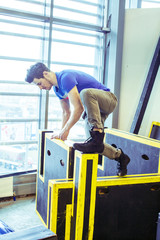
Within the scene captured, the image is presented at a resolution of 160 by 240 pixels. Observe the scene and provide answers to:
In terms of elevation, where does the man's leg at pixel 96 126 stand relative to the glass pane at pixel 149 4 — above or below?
below

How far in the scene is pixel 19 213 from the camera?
3713 mm

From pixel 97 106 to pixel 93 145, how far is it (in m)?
0.39

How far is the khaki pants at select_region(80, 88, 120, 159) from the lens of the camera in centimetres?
253

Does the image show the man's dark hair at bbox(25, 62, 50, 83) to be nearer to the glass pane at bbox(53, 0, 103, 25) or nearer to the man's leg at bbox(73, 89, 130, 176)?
the man's leg at bbox(73, 89, 130, 176)

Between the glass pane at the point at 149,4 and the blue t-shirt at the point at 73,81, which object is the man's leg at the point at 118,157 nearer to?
the blue t-shirt at the point at 73,81

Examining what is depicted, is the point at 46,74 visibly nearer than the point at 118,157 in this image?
No

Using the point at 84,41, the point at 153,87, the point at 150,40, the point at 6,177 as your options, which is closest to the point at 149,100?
the point at 153,87

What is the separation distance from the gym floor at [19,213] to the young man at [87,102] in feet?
4.13

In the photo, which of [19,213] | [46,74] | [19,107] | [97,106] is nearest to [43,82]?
[46,74]

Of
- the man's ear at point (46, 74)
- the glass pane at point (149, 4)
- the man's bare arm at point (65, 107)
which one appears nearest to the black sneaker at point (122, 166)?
the man's bare arm at point (65, 107)

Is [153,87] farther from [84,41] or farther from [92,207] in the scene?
[92,207]

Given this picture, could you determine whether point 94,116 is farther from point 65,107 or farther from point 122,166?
point 65,107

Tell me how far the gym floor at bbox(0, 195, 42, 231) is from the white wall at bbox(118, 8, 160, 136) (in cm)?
220

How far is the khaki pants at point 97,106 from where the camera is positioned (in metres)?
2.53
